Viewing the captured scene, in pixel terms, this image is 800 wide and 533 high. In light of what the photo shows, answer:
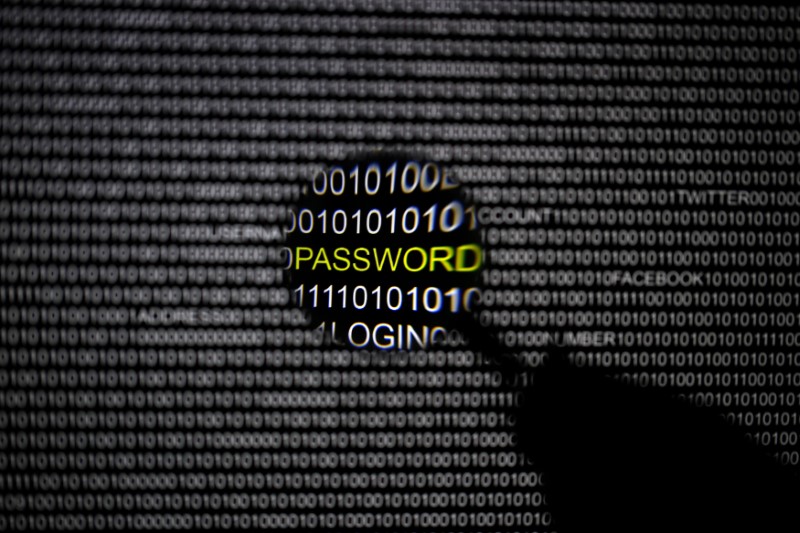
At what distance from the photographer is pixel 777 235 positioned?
583 millimetres

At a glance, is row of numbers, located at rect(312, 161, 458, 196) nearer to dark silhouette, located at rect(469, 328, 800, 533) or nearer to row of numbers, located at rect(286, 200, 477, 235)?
row of numbers, located at rect(286, 200, 477, 235)

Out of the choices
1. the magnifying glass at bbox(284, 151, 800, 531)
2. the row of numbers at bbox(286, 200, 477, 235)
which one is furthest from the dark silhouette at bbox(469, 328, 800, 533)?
the row of numbers at bbox(286, 200, 477, 235)

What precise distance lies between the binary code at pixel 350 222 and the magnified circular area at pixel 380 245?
0.04 feet

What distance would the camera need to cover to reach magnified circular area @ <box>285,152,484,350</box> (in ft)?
1.81

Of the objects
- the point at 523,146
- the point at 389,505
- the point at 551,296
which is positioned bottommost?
the point at 389,505

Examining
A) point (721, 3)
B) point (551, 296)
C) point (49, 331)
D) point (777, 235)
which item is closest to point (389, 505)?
point (551, 296)

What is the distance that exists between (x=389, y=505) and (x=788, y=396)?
45 centimetres

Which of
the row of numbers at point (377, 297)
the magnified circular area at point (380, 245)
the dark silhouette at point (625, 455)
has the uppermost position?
the magnified circular area at point (380, 245)

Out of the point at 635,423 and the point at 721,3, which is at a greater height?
the point at 721,3

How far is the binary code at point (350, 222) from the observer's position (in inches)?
21.7

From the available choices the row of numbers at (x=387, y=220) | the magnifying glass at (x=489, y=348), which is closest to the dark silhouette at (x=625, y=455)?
the magnifying glass at (x=489, y=348)

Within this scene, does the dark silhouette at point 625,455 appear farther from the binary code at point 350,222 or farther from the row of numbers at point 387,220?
the row of numbers at point 387,220

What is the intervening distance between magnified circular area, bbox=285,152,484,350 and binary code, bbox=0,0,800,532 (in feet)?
0.04

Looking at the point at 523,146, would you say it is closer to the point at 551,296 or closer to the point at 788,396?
the point at 551,296
